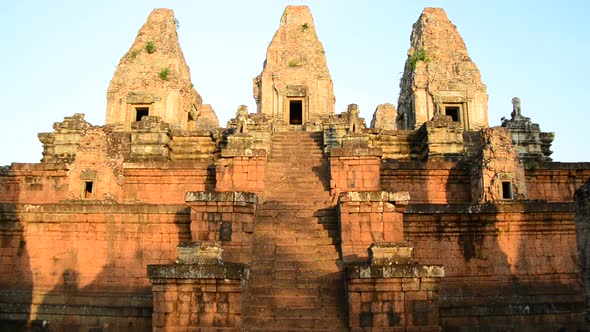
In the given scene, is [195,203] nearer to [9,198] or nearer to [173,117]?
[9,198]

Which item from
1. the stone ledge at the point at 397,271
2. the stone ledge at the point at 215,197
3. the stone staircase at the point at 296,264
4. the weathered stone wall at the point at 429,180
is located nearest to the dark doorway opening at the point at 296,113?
the weathered stone wall at the point at 429,180

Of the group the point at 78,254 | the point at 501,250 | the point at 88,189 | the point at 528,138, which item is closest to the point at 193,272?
the point at 78,254

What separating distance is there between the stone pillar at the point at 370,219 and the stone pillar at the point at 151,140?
842cm

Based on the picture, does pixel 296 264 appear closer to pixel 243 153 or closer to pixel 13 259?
pixel 243 153

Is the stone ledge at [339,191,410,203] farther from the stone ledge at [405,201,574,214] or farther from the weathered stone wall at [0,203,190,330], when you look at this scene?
the weathered stone wall at [0,203,190,330]

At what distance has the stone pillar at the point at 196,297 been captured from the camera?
27.4 ft

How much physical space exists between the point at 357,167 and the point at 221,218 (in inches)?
160

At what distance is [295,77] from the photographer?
2725cm

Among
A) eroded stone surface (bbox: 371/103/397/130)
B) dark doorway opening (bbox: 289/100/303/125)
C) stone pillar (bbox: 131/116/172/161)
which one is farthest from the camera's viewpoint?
eroded stone surface (bbox: 371/103/397/130)

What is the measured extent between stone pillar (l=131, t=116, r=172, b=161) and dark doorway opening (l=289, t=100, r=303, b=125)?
11.3 meters

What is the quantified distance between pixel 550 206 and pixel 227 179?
6.84 m

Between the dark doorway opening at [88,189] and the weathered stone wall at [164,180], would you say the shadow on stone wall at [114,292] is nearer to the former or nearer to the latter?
the dark doorway opening at [88,189]

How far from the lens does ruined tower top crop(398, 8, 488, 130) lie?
79.9 feet

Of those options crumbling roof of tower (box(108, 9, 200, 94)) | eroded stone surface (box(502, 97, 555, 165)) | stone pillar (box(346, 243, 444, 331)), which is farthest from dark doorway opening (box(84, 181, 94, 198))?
eroded stone surface (box(502, 97, 555, 165))
